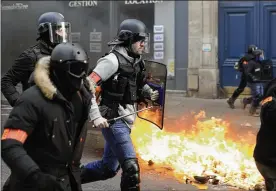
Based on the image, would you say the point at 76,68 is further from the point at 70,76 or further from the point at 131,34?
the point at 131,34

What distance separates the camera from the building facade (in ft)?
44.7

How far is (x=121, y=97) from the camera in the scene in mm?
5137

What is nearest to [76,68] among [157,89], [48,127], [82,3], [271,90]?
[48,127]

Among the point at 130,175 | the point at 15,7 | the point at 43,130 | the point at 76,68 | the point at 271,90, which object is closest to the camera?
the point at 43,130

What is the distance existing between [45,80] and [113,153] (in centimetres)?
193

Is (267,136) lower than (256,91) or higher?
higher

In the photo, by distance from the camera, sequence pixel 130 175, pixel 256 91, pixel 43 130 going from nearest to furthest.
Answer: pixel 43 130 < pixel 130 175 < pixel 256 91

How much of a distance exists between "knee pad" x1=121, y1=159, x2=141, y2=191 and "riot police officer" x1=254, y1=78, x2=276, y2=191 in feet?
3.57

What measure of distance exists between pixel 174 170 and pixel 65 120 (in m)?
3.72

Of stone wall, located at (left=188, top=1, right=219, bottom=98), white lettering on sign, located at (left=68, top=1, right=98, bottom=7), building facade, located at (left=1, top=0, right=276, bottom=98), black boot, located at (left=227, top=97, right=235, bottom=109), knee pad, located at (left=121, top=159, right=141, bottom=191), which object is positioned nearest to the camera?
knee pad, located at (left=121, top=159, right=141, bottom=191)

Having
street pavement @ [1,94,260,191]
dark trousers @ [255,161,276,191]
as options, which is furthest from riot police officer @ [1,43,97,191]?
street pavement @ [1,94,260,191]

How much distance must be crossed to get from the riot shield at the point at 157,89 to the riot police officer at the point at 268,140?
145 cm

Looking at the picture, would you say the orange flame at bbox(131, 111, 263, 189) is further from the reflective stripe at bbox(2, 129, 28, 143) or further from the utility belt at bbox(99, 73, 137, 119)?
the reflective stripe at bbox(2, 129, 28, 143)

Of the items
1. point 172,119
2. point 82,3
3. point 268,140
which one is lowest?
point 172,119
